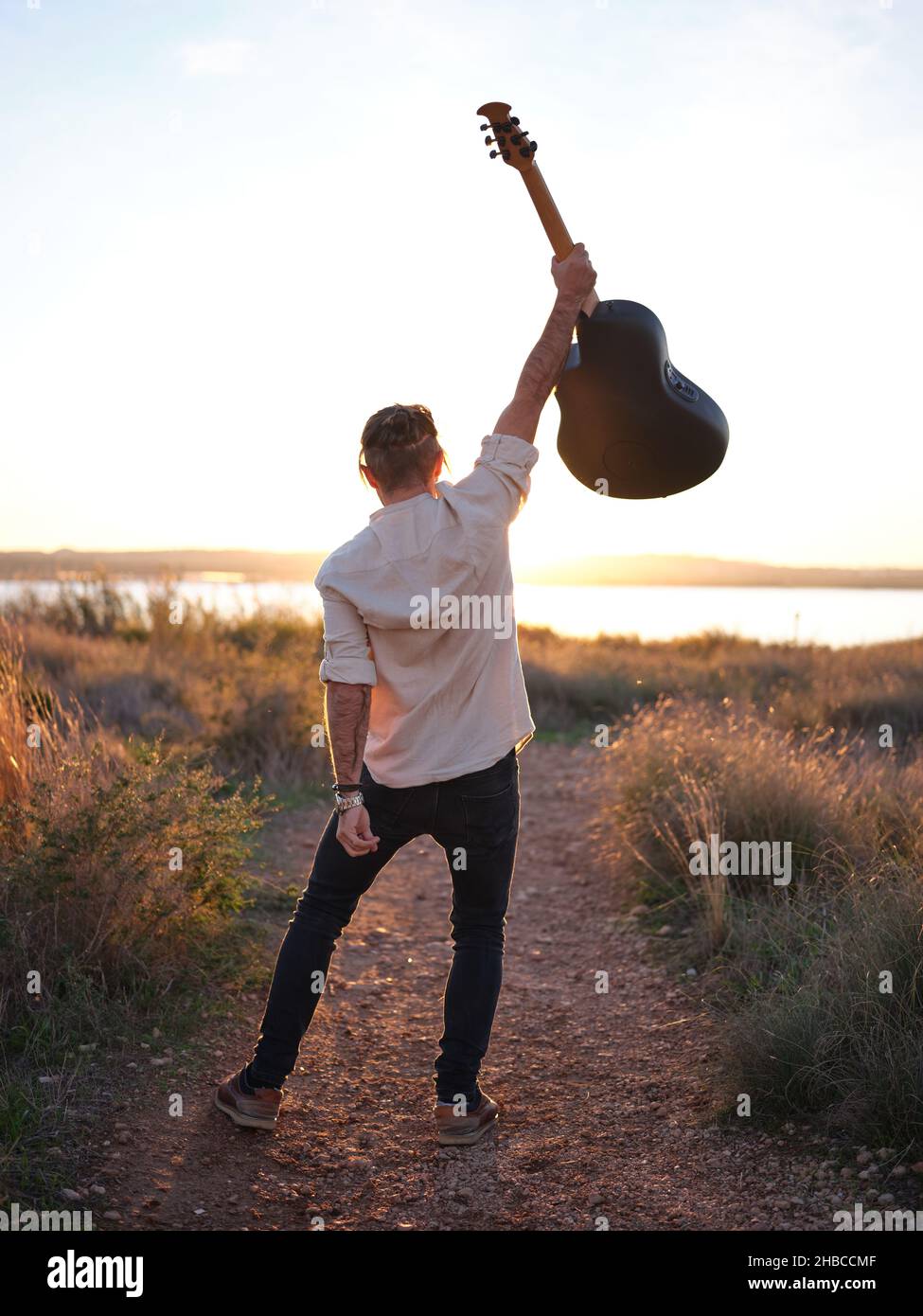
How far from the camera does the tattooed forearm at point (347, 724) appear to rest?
2.98 meters

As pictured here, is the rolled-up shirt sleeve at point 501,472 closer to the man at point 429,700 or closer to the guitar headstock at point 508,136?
the man at point 429,700

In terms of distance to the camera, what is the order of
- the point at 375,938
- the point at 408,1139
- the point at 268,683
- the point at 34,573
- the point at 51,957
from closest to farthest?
the point at 408,1139 → the point at 51,957 → the point at 375,938 → the point at 268,683 → the point at 34,573

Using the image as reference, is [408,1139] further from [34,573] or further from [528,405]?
[34,573]

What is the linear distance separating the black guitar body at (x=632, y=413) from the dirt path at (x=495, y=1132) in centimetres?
204

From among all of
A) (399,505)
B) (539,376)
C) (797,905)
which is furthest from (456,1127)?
(539,376)

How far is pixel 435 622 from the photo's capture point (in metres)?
2.93

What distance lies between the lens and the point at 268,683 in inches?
355

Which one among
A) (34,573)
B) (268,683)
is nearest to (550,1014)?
(268,683)

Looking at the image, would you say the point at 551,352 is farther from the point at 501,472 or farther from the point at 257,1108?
the point at 257,1108

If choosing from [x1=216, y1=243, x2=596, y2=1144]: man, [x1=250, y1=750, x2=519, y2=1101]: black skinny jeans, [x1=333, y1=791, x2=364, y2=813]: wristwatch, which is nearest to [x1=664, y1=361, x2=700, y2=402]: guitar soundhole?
[x1=216, y1=243, x2=596, y2=1144]: man

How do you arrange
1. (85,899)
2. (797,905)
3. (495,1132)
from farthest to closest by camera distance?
1. (797,905)
2. (85,899)
3. (495,1132)

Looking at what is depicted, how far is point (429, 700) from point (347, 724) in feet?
0.78
